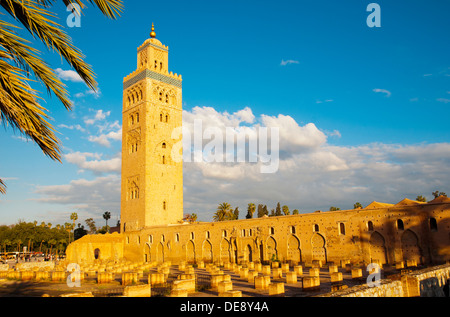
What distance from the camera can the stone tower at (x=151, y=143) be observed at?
33.4 m

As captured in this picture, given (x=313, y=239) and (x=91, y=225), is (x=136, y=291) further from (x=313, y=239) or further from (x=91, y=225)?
(x=91, y=225)

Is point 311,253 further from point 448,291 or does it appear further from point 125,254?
point 125,254

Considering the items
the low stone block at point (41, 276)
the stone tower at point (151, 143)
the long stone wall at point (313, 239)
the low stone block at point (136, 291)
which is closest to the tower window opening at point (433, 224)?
the long stone wall at point (313, 239)

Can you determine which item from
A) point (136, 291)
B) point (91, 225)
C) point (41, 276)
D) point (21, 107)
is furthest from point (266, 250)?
point (91, 225)

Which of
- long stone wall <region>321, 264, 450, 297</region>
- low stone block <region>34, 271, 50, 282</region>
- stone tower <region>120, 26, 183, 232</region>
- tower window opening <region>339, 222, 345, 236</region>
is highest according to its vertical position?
stone tower <region>120, 26, 183, 232</region>

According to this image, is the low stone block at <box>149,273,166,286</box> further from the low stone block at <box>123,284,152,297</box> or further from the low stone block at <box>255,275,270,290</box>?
the low stone block at <box>255,275,270,290</box>

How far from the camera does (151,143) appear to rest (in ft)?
112

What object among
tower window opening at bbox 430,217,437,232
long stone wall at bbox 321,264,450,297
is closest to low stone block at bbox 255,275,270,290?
long stone wall at bbox 321,264,450,297

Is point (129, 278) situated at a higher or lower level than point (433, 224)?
lower

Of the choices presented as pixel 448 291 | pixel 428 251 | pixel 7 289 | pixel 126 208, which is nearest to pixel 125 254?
pixel 126 208

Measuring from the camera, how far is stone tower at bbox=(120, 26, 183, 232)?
110ft

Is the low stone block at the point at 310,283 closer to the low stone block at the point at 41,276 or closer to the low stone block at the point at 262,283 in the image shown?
the low stone block at the point at 262,283

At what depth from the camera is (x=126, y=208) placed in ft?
115

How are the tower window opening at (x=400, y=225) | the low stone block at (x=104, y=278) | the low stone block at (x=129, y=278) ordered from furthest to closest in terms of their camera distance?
the low stone block at (x=104, y=278) < the tower window opening at (x=400, y=225) < the low stone block at (x=129, y=278)
